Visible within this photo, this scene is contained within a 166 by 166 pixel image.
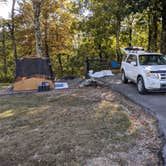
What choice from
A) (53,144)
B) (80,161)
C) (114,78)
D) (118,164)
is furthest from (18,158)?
(114,78)

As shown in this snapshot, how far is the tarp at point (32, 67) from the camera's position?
11742 millimetres

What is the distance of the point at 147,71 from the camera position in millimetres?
8594

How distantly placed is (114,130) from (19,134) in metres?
1.89

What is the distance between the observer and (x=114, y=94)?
356 inches

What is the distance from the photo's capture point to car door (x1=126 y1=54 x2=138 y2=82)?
9484 millimetres

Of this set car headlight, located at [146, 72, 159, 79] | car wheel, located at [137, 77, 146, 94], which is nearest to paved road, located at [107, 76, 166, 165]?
car wheel, located at [137, 77, 146, 94]

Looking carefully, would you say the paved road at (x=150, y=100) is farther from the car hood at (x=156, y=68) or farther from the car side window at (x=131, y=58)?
the car side window at (x=131, y=58)

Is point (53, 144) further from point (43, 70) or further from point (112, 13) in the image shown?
point (112, 13)

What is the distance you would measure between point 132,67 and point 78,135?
224 inches

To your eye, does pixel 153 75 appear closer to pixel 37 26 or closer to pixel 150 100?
pixel 150 100

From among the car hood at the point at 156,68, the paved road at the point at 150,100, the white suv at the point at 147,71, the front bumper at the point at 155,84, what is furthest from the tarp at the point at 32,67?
the front bumper at the point at 155,84

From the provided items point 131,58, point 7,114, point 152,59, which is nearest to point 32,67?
point 131,58

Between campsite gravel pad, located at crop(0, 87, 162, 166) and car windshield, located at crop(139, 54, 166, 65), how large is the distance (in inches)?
95.1

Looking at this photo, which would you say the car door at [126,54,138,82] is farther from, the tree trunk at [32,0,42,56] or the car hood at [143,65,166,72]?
the tree trunk at [32,0,42,56]
